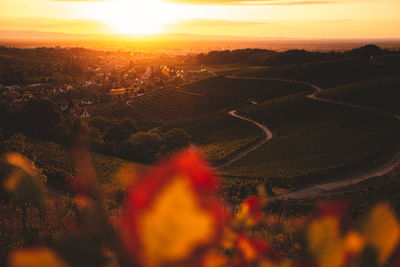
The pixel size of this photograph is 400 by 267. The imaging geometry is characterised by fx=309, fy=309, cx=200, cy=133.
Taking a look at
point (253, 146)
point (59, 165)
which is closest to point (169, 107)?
point (253, 146)

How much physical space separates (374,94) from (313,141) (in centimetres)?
2322

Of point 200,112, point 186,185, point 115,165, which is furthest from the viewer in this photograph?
point 200,112

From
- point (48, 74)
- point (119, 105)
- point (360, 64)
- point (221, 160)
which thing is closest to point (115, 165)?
point (221, 160)

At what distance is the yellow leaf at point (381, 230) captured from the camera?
0.92 metres

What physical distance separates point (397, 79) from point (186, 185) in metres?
70.3

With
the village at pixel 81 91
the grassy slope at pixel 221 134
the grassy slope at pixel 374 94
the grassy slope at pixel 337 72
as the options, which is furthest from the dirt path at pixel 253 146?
the village at pixel 81 91

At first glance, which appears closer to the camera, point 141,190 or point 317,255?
point 141,190

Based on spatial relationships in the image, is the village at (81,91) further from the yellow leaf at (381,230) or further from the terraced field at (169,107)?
the yellow leaf at (381,230)

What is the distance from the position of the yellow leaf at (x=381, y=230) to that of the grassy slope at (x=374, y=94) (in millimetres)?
56619

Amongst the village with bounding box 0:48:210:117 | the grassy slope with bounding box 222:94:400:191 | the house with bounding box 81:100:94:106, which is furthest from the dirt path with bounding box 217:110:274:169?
the house with bounding box 81:100:94:106

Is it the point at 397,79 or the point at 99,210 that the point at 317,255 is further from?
the point at 397,79

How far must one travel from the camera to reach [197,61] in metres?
138

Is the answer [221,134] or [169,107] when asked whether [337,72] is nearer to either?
[221,134]

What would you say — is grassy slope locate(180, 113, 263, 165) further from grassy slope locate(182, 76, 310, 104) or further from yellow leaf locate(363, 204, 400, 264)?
yellow leaf locate(363, 204, 400, 264)
